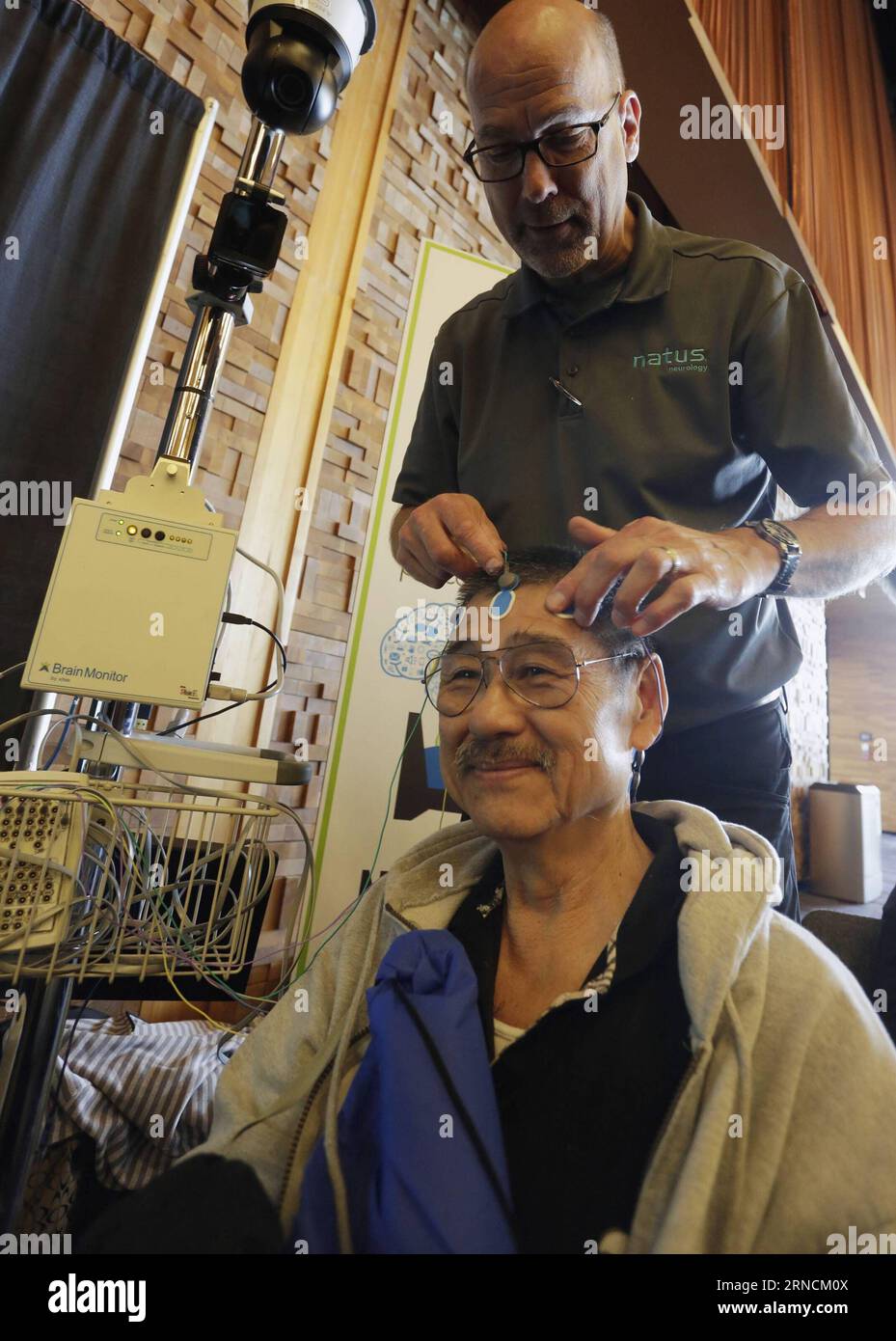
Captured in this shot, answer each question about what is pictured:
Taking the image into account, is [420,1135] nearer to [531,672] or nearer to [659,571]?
[531,672]

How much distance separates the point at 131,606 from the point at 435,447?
0.85 metres

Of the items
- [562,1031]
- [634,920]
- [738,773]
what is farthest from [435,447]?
[562,1031]

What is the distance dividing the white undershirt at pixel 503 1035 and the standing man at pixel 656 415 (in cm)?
55

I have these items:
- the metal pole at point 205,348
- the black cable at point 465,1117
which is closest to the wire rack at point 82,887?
the black cable at point 465,1117

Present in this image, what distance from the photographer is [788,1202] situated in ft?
2.26

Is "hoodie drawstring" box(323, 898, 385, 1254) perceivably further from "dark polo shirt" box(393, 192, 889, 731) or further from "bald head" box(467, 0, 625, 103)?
"bald head" box(467, 0, 625, 103)

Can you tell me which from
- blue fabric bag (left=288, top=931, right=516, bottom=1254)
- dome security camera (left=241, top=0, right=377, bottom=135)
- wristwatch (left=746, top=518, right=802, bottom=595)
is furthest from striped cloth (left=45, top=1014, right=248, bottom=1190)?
dome security camera (left=241, top=0, right=377, bottom=135)

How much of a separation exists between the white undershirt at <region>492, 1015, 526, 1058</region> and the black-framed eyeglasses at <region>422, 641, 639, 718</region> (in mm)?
461

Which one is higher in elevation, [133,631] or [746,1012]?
[133,631]

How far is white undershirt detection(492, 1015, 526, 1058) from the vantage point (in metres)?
0.92

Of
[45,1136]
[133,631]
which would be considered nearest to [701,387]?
[133,631]

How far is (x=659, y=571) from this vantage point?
896 mm
